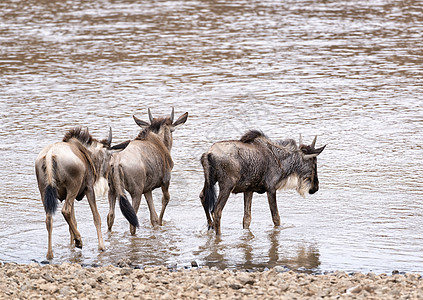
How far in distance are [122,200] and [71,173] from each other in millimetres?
868

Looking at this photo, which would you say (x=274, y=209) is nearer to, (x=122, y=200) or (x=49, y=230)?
(x=122, y=200)

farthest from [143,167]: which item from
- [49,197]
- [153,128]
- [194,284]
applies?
[194,284]

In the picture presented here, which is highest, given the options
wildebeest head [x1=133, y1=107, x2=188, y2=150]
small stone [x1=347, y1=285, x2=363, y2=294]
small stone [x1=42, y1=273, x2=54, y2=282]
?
wildebeest head [x1=133, y1=107, x2=188, y2=150]

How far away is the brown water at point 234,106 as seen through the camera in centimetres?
1003

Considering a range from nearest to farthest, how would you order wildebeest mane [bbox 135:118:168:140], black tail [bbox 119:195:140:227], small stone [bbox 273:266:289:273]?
1. small stone [bbox 273:266:289:273]
2. black tail [bbox 119:195:140:227]
3. wildebeest mane [bbox 135:118:168:140]

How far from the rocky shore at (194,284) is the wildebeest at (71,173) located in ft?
3.62

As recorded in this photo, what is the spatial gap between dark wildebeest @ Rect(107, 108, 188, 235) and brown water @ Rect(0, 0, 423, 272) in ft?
1.33

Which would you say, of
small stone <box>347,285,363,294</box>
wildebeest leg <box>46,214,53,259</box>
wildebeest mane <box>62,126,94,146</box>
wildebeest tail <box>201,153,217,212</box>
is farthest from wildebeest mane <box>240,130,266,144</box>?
small stone <box>347,285,363,294</box>

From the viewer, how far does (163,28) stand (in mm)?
27578

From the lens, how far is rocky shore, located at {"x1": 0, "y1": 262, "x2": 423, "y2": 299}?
743 centimetres

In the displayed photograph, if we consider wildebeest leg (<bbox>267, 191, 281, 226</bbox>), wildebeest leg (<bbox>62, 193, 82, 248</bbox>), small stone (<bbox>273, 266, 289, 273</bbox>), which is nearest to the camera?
small stone (<bbox>273, 266, 289, 273</bbox>)

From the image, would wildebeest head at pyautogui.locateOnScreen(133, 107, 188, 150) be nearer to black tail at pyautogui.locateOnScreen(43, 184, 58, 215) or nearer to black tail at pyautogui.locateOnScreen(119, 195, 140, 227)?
black tail at pyautogui.locateOnScreen(119, 195, 140, 227)

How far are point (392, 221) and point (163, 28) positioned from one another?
18030mm

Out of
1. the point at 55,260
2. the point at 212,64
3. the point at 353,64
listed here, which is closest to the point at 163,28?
the point at 212,64
